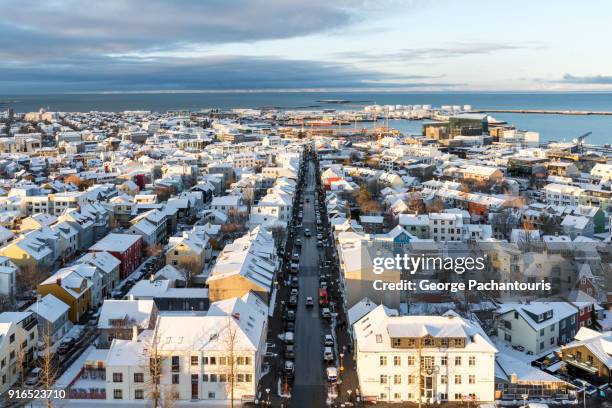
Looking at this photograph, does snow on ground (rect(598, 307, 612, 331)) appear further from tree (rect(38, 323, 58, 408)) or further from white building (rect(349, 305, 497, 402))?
tree (rect(38, 323, 58, 408))

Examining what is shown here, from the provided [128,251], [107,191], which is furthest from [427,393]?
[107,191]

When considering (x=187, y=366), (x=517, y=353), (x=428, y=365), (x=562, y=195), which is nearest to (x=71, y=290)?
(x=187, y=366)

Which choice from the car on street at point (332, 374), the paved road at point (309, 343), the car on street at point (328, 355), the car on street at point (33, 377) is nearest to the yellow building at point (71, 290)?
the car on street at point (33, 377)

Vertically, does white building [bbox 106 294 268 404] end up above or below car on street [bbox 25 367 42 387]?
above

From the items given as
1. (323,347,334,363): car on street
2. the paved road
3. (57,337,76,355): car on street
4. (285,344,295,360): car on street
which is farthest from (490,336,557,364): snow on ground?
(57,337,76,355): car on street

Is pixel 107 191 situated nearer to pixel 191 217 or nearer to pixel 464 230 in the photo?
pixel 191 217

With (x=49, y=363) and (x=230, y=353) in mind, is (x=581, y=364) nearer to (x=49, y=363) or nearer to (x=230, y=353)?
(x=230, y=353)
